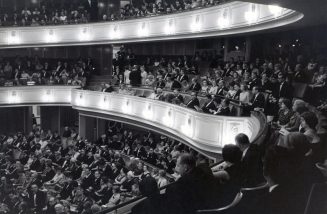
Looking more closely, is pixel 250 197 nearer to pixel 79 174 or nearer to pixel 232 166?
pixel 232 166

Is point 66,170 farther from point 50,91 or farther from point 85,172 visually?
point 50,91

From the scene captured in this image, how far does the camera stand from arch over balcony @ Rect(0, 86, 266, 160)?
29.9ft

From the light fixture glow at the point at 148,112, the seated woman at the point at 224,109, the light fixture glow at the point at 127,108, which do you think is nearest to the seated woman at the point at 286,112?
the seated woman at the point at 224,109

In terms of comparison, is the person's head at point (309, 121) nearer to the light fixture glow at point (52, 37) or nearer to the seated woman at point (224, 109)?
the seated woman at point (224, 109)

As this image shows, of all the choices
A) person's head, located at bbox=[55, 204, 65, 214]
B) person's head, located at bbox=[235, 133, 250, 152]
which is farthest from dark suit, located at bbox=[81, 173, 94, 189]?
person's head, located at bbox=[235, 133, 250, 152]

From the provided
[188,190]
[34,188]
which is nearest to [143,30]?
[34,188]

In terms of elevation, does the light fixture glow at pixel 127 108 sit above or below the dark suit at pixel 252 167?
below

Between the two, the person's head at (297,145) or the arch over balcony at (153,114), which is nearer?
the person's head at (297,145)

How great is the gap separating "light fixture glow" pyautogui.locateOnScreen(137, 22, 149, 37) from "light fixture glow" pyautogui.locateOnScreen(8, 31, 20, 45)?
7317 millimetres

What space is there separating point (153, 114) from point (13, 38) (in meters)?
10.9

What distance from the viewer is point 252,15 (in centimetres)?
1077

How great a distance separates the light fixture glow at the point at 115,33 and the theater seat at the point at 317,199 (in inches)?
658

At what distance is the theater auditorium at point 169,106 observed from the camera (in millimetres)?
3254

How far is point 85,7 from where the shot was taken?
854 inches
